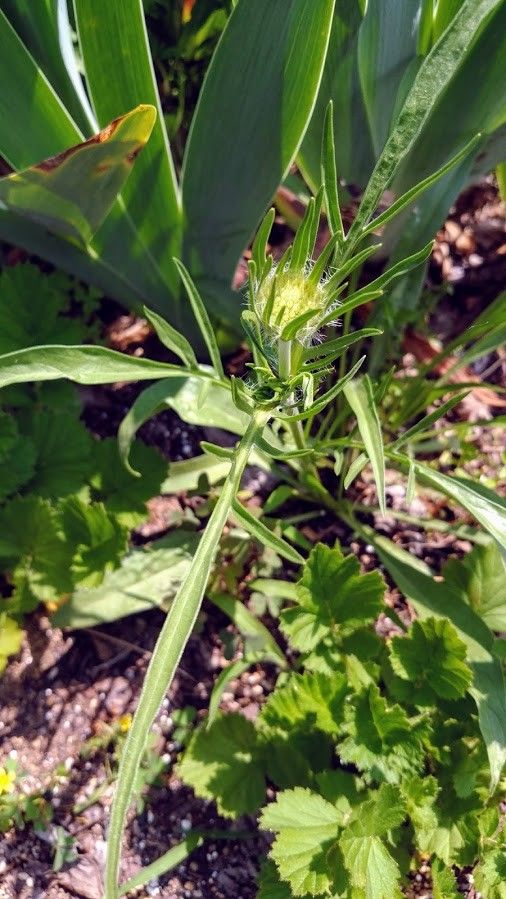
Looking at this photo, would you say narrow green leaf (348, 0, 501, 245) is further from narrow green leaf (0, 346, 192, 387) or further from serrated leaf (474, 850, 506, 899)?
serrated leaf (474, 850, 506, 899)

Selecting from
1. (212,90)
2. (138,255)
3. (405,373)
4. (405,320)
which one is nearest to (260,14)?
(212,90)

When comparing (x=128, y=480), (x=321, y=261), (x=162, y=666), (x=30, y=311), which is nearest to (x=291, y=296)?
(x=321, y=261)

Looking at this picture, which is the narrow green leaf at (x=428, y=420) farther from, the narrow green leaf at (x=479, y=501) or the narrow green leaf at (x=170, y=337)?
the narrow green leaf at (x=170, y=337)

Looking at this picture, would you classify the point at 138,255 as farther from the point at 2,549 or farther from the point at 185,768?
the point at 185,768

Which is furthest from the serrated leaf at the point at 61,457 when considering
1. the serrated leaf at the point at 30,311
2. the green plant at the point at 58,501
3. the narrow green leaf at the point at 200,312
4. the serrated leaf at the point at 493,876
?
the serrated leaf at the point at 493,876

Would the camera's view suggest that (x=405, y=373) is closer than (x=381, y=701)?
No

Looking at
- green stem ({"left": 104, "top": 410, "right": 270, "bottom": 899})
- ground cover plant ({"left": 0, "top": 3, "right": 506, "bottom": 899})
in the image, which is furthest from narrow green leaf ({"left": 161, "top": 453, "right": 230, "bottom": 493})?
green stem ({"left": 104, "top": 410, "right": 270, "bottom": 899})

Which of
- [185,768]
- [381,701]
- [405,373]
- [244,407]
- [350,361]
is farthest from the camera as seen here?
[405,373]
